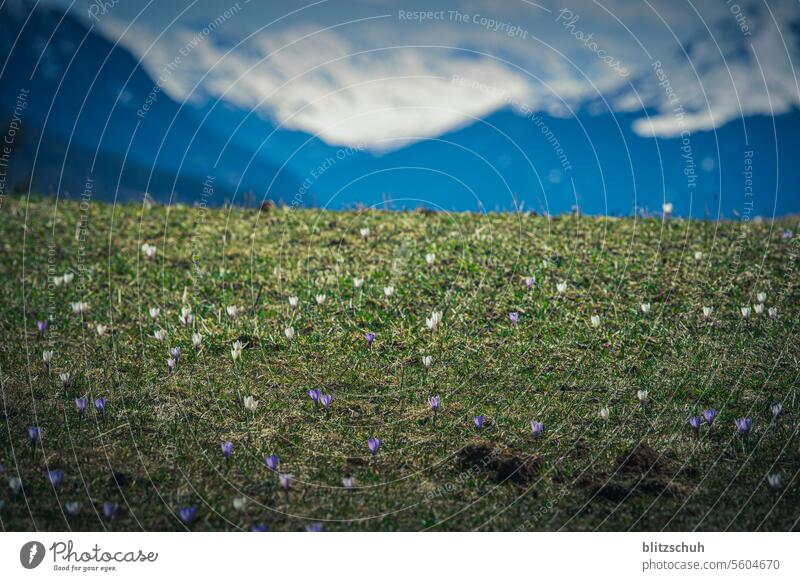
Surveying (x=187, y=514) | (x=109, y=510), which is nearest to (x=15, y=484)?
(x=109, y=510)

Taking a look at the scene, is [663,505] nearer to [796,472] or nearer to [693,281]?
[796,472]

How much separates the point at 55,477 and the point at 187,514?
105cm

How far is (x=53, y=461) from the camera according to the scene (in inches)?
198

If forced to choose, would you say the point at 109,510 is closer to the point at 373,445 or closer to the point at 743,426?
the point at 373,445

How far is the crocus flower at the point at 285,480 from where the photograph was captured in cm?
466

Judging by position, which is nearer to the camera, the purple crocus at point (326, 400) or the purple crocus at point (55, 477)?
the purple crocus at point (55, 477)
